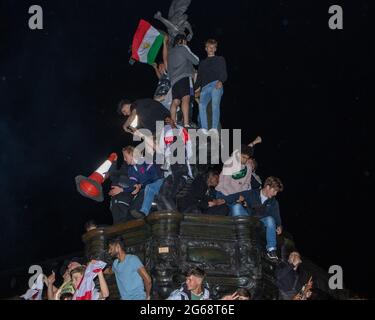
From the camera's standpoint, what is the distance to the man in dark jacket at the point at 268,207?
31.8 ft

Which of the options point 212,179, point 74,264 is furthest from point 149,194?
point 74,264

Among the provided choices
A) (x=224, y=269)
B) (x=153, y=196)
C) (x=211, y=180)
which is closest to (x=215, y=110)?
(x=211, y=180)

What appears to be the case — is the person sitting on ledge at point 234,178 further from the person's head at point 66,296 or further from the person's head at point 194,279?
the person's head at point 66,296

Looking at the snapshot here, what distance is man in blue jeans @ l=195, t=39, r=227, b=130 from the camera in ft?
36.1

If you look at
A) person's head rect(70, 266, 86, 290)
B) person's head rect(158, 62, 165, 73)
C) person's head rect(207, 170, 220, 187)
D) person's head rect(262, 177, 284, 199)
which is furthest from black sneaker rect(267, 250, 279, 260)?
person's head rect(158, 62, 165, 73)

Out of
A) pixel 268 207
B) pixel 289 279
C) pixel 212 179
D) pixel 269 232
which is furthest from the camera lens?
pixel 212 179

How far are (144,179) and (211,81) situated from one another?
2293mm

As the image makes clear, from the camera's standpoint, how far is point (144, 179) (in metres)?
9.78

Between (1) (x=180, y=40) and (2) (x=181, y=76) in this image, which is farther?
(1) (x=180, y=40)

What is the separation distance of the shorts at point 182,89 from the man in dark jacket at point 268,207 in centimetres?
206

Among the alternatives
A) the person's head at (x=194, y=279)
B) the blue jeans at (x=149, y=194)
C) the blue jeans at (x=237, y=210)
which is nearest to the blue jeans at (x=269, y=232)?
the blue jeans at (x=237, y=210)

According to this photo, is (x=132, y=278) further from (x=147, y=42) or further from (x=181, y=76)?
(x=147, y=42)

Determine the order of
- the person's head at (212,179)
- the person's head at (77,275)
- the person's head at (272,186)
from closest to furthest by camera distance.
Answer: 1. the person's head at (77,275)
2. the person's head at (272,186)
3. the person's head at (212,179)
